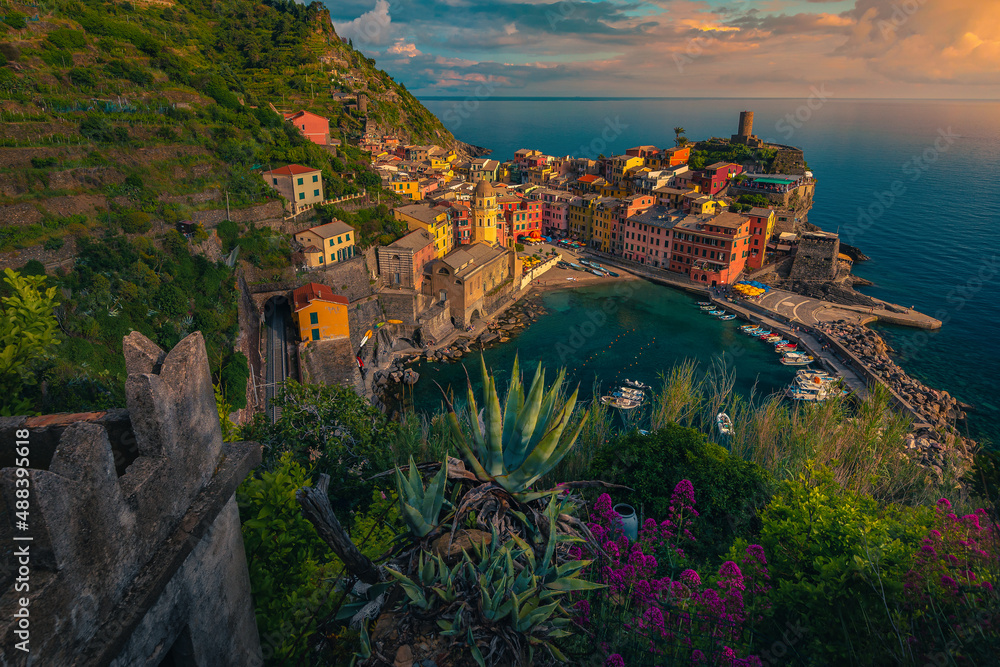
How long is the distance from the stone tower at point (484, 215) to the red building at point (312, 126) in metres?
13.9

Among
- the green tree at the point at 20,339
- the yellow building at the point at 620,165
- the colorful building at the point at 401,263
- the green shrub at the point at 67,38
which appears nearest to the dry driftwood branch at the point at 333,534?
the green tree at the point at 20,339

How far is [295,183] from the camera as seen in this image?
91.5 ft

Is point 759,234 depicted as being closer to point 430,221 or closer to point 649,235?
point 649,235

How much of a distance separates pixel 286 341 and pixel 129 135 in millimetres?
11164

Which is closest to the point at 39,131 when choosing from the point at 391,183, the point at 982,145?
the point at 391,183

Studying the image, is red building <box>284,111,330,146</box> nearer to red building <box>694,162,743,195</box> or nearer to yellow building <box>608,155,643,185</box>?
yellow building <box>608,155,643,185</box>

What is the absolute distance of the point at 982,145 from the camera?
124 m

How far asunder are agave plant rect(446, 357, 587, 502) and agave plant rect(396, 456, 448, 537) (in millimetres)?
410

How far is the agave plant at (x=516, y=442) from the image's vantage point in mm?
3520

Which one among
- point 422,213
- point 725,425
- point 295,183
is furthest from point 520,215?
point 725,425

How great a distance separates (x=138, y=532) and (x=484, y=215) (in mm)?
36107

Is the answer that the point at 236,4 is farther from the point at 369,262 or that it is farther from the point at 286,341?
the point at 286,341

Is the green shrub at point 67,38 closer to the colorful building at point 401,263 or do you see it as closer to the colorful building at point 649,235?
the colorful building at point 401,263

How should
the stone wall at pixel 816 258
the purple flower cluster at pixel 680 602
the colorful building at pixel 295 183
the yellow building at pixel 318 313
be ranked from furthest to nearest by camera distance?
the stone wall at pixel 816 258 → the colorful building at pixel 295 183 → the yellow building at pixel 318 313 → the purple flower cluster at pixel 680 602
